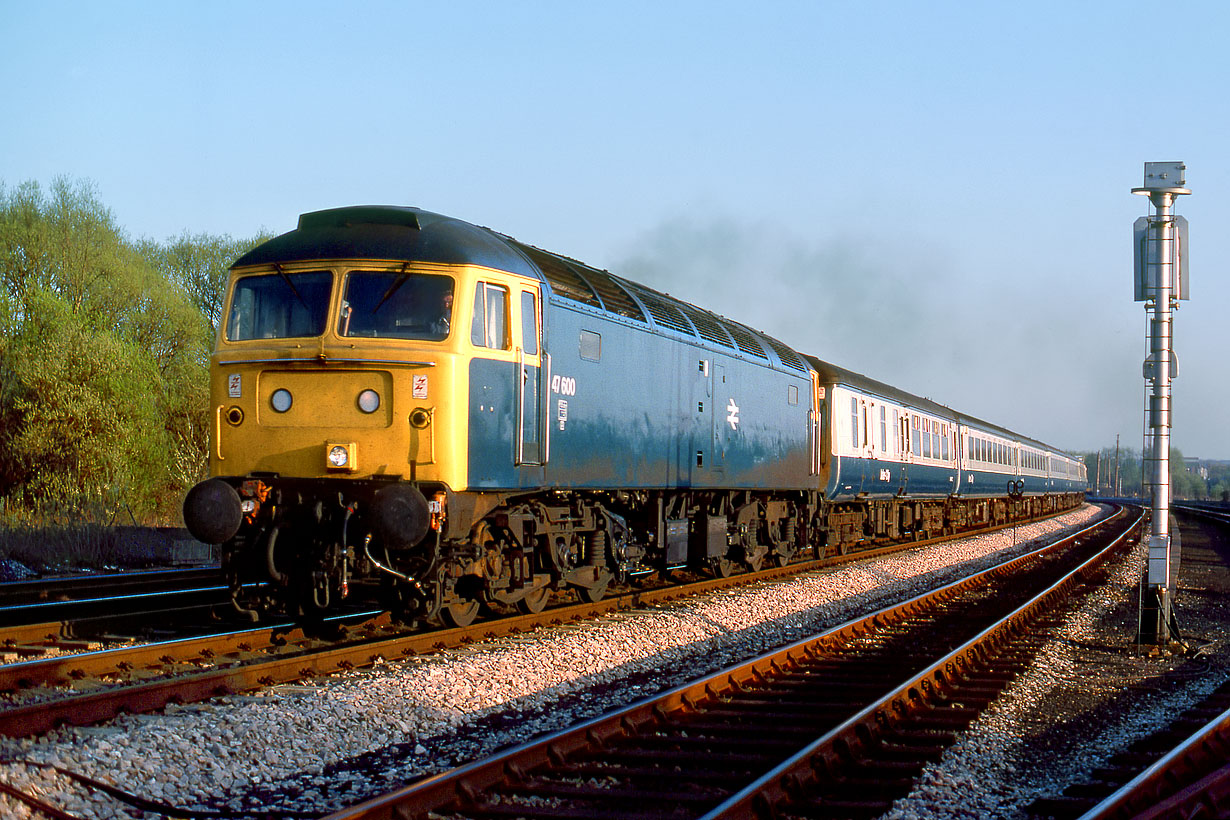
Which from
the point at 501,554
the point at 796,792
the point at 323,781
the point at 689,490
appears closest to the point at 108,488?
the point at 689,490

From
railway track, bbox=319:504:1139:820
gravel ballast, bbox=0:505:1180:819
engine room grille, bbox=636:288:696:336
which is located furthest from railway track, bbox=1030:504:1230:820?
engine room grille, bbox=636:288:696:336

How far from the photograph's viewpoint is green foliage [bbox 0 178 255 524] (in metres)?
21.8

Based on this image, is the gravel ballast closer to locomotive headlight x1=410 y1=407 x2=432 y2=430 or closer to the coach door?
the coach door

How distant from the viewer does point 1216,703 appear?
310 inches

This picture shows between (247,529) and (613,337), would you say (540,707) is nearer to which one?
(247,529)

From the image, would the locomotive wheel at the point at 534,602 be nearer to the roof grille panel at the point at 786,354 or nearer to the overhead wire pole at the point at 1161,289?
the overhead wire pole at the point at 1161,289

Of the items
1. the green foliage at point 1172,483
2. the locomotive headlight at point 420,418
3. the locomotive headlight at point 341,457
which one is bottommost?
the green foliage at point 1172,483

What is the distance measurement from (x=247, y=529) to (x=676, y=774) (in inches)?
189

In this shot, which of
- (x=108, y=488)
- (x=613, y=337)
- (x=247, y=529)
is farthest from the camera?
(x=108, y=488)

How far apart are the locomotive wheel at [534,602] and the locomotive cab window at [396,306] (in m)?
3.13

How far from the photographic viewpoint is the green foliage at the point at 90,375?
21.8 meters

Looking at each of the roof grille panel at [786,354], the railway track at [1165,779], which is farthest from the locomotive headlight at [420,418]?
the roof grille panel at [786,354]

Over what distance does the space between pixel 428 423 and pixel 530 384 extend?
141 centimetres

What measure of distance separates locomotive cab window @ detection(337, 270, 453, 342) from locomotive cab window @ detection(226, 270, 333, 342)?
0.22 meters
